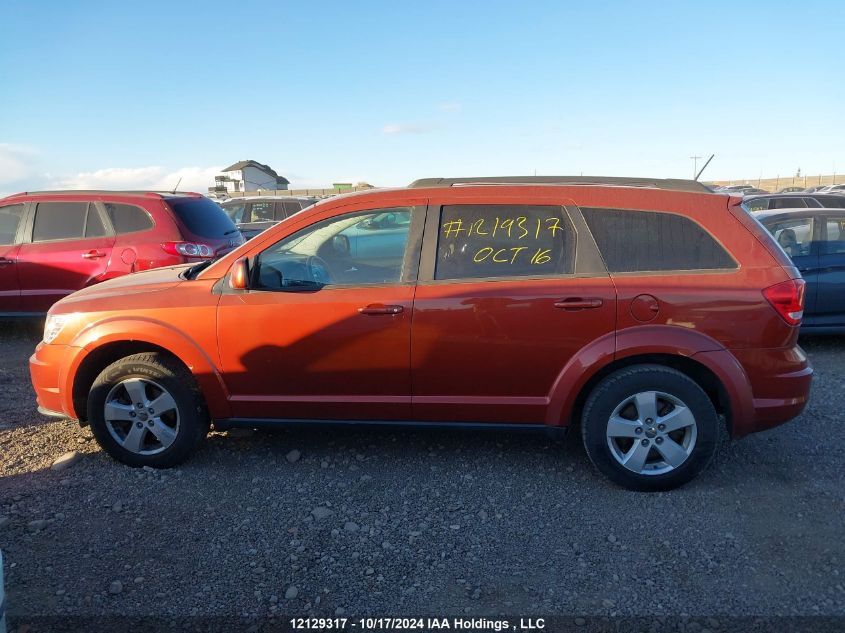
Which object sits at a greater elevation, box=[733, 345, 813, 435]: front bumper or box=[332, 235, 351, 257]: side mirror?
box=[332, 235, 351, 257]: side mirror

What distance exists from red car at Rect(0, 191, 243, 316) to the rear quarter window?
15.9ft

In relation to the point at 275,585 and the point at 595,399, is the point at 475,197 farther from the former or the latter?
the point at 275,585

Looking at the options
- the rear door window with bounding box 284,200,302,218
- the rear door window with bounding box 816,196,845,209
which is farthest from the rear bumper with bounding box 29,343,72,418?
the rear door window with bounding box 816,196,845,209

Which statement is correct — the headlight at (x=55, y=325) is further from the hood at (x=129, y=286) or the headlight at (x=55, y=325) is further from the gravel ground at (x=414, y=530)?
the gravel ground at (x=414, y=530)

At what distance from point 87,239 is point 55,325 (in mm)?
3598

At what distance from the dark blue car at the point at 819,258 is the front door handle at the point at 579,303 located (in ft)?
13.5

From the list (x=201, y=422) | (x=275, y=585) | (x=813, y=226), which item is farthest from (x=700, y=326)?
(x=813, y=226)

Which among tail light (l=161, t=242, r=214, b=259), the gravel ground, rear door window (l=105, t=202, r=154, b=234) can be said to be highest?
rear door window (l=105, t=202, r=154, b=234)

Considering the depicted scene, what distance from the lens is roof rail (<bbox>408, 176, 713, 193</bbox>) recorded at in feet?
12.8

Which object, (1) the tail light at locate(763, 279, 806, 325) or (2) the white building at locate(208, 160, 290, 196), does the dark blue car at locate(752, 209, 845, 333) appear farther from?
(2) the white building at locate(208, 160, 290, 196)

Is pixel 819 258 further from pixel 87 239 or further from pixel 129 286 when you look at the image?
pixel 87 239

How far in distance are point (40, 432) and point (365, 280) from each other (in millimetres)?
2756

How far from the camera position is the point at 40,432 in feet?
15.5

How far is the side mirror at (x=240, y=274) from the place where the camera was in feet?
12.6
